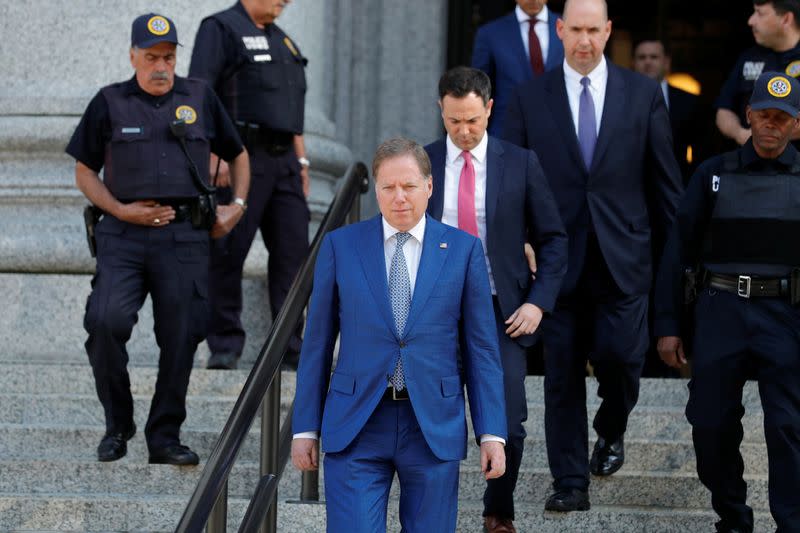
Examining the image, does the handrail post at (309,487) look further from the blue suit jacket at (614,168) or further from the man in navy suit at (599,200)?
the blue suit jacket at (614,168)

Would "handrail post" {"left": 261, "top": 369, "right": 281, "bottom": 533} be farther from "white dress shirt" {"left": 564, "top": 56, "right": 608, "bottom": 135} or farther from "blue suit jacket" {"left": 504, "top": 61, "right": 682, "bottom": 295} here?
"white dress shirt" {"left": 564, "top": 56, "right": 608, "bottom": 135}

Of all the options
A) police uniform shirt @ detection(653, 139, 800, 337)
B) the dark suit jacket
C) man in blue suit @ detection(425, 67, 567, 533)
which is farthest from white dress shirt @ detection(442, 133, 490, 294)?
the dark suit jacket

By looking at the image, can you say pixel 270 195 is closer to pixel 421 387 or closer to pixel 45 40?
pixel 45 40

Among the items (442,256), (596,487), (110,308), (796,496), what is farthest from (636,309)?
(110,308)

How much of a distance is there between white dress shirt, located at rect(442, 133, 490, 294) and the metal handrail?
2.34ft

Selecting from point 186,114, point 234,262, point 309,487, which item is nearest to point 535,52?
point 234,262

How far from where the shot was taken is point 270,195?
7.67 m

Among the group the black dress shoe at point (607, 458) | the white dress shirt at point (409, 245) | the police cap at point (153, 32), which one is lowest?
the black dress shoe at point (607, 458)

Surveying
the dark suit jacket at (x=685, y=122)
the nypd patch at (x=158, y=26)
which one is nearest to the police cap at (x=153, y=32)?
the nypd patch at (x=158, y=26)

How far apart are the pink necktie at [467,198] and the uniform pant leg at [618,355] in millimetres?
823

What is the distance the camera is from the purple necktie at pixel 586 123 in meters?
6.37

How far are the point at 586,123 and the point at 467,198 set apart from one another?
35.1 inches

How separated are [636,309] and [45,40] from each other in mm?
4080

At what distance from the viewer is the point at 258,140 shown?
7664mm
